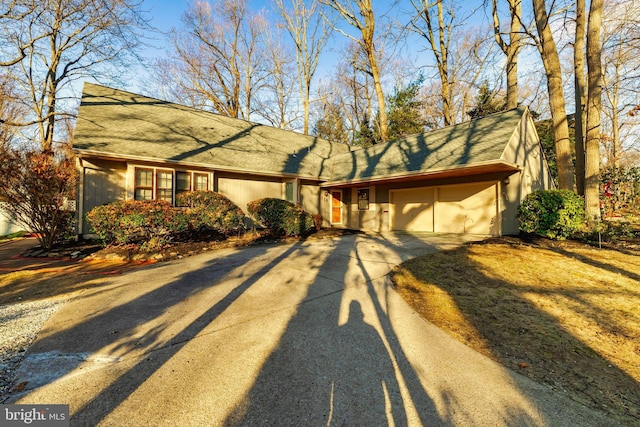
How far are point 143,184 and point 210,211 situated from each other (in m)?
2.68

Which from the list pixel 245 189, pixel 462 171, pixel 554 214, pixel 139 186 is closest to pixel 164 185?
pixel 139 186

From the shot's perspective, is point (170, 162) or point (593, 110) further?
point (593, 110)

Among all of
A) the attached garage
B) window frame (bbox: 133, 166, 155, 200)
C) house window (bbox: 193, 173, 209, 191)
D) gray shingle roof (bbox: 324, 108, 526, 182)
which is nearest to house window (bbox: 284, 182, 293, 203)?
gray shingle roof (bbox: 324, 108, 526, 182)

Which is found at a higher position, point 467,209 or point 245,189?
point 245,189

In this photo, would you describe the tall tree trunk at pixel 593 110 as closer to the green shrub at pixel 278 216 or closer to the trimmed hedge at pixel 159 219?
the green shrub at pixel 278 216

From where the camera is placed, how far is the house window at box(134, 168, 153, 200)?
908 cm

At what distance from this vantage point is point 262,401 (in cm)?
214

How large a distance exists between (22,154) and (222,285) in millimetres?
7822

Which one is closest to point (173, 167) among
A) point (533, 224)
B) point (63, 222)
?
point (63, 222)

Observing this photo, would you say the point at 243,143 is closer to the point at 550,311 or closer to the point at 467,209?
the point at 467,209

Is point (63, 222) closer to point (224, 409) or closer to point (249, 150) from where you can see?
point (249, 150)

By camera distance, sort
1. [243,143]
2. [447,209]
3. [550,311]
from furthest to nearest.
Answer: [243,143] < [447,209] < [550,311]

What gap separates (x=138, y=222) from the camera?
7.11m

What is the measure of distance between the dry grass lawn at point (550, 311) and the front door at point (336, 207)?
8.38 m
